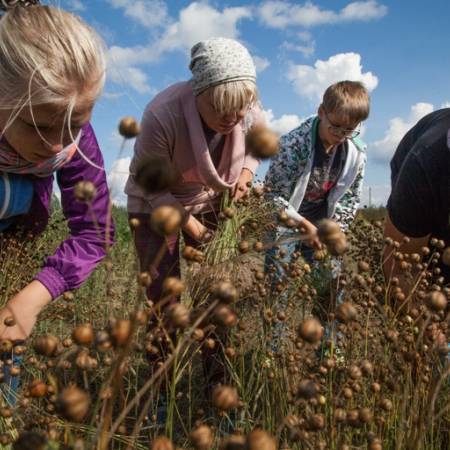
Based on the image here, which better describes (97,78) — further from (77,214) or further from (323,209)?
(323,209)

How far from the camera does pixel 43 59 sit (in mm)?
1117

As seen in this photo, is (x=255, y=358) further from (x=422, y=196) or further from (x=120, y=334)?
(x=120, y=334)

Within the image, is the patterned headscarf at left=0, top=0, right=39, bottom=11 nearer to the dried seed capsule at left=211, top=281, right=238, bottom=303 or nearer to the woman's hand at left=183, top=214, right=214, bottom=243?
the woman's hand at left=183, top=214, right=214, bottom=243

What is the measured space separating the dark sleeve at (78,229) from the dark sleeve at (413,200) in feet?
3.17

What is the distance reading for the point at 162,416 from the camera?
6.03ft

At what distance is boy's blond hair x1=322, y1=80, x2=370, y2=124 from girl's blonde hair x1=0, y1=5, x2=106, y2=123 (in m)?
1.29

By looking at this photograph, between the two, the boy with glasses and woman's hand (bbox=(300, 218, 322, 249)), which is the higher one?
the boy with glasses

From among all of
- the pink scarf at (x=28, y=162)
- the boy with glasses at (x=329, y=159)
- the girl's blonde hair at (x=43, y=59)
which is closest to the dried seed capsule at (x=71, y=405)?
the girl's blonde hair at (x=43, y=59)

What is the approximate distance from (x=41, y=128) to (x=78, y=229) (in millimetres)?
463

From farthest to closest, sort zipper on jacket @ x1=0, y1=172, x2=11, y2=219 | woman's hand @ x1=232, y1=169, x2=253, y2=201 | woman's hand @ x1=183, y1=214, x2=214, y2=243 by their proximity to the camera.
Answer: woman's hand @ x1=232, y1=169, x2=253, y2=201
woman's hand @ x1=183, y1=214, x2=214, y2=243
zipper on jacket @ x1=0, y1=172, x2=11, y2=219

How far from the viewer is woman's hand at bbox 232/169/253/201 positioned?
6.10 ft

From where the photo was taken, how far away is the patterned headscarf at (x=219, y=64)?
5.14 ft

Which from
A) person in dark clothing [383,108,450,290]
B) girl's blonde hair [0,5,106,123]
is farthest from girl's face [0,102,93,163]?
person in dark clothing [383,108,450,290]

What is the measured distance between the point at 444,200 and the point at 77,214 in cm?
120
